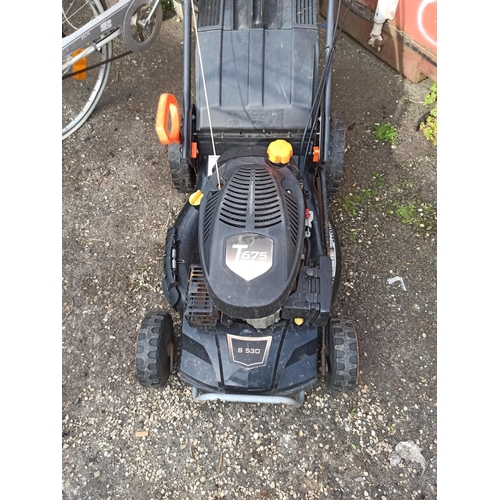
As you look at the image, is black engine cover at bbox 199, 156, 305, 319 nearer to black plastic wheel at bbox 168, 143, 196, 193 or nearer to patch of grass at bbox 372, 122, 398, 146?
black plastic wheel at bbox 168, 143, 196, 193

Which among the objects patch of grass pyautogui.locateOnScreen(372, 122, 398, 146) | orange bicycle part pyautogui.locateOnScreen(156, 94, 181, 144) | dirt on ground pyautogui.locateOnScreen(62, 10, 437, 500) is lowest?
dirt on ground pyautogui.locateOnScreen(62, 10, 437, 500)

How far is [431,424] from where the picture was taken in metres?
2.25

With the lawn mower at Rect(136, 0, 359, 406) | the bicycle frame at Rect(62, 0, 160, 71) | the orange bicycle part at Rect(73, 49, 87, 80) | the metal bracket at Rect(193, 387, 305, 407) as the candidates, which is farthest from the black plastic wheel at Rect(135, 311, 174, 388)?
the orange bicycle part at Rect(73, 49, 87, 80)

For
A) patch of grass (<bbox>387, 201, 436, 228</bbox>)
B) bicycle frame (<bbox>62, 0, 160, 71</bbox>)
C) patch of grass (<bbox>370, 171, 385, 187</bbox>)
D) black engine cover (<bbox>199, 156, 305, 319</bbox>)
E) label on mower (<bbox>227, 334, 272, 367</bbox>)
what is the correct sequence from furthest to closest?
patch of grass (<bbox>370, 171, 385, 187</bbox>), patch of grass (<bbox>387, 201, 436, 228</bbox>), bicycle frame (<bbox>62, 0, 160, 71</bbox>), label on mower (<bbox>227, 334, 272, 367</bbox>), black engine cover (<bbox>199, 156, 305, 319</bbox>)

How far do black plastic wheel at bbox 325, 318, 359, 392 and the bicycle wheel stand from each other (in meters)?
2.13

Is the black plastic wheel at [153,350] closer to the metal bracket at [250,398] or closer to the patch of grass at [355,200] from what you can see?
the metal bracket at [250,398]

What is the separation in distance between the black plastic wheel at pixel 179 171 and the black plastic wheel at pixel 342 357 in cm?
111

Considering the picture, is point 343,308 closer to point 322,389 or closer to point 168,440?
point 322,389

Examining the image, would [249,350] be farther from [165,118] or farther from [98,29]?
[98,29]

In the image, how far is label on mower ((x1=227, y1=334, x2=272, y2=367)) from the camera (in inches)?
76.9

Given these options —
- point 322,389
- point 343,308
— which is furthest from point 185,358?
point 343,308

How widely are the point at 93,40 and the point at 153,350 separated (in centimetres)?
186

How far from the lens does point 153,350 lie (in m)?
2.05

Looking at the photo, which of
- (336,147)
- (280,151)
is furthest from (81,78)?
(280,151)
